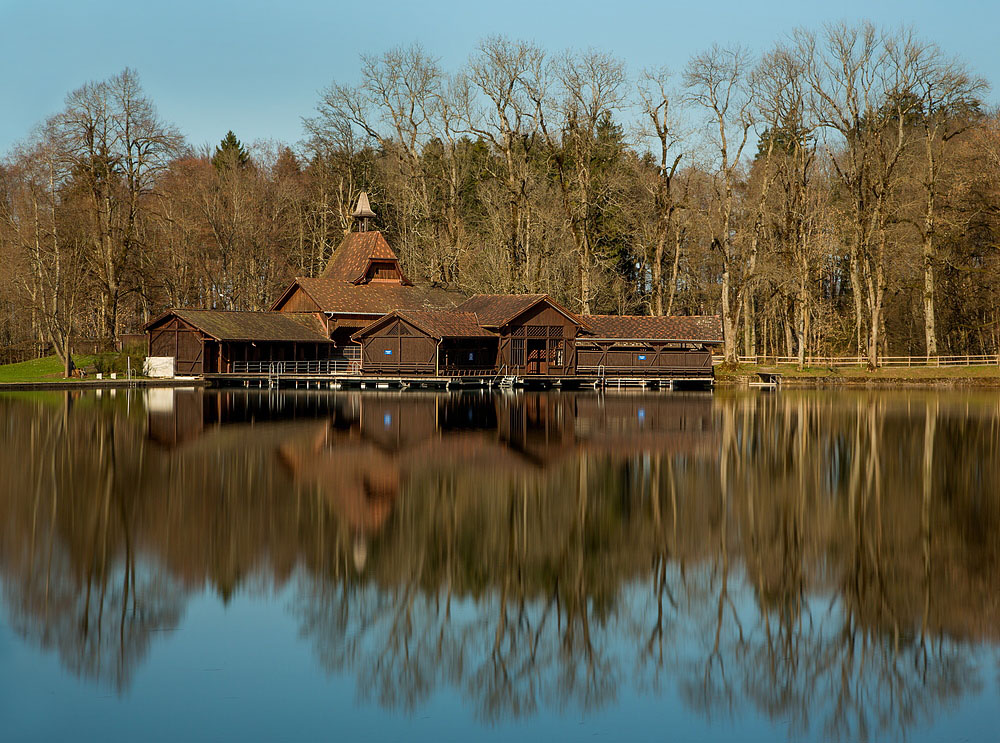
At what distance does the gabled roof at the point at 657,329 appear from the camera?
62312 mm

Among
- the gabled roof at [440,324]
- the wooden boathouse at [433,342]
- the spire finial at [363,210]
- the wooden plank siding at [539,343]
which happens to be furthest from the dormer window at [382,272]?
the wooden plank siding at [539,343]

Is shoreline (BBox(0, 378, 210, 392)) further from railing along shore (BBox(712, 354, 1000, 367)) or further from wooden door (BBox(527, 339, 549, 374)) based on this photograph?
railing along shore (BBox(712, 354, 1000, 367))

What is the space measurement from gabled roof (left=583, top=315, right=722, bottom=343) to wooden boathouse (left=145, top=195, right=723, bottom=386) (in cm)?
6

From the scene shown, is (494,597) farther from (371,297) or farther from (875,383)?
(371,297)

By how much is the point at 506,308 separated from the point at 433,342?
498cm

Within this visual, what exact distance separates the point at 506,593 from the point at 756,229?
5606 cm

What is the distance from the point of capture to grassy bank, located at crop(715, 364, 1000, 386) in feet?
194

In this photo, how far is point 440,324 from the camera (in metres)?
59.4

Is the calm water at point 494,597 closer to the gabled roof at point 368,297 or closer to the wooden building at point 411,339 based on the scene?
the wooden building at point 411,339

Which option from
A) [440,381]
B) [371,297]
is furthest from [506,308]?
[371,297]

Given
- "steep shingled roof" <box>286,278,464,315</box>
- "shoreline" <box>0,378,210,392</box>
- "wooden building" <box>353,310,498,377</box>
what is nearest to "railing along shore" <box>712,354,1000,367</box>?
"wooden building" <box>353,310,498,377</box>

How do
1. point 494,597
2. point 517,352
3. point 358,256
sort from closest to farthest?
point 494,597, point 517,352, point 358,256

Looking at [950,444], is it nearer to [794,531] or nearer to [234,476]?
[794,531]

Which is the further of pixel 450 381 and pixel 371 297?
pixel 371 297
